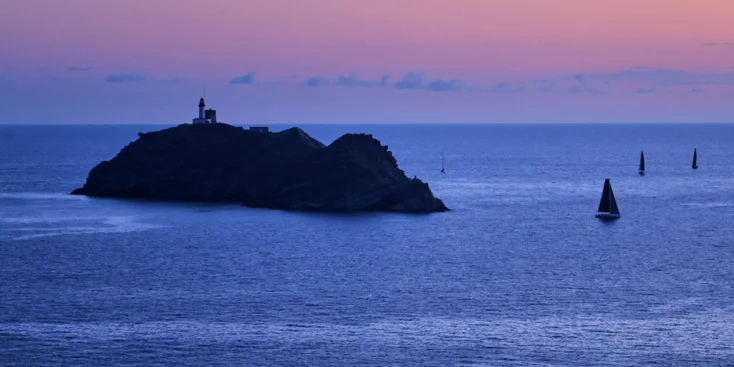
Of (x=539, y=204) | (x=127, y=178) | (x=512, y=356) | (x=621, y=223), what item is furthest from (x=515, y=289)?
(x=127, y=178)

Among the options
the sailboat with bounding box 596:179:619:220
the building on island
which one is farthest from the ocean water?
the building on island

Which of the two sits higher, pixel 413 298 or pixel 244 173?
pixel 244 173

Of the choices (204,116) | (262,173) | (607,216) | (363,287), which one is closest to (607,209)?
(607,216)

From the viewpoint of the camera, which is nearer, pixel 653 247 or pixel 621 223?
pixel 653 247

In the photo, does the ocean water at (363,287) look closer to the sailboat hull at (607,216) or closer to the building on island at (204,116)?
the sailboat hull at (607,216)

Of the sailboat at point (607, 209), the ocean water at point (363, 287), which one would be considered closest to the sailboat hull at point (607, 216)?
the sailboat at point (607, 209)

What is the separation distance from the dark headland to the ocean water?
428 cm

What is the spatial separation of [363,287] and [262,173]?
58.9 metres

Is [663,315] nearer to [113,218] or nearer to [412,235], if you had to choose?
[412,235]

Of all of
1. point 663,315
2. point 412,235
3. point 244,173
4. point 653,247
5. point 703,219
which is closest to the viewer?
point 663,315

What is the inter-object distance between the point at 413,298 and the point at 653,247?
32.6m

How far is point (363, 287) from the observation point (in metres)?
72.8

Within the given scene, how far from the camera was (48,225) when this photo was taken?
107 m

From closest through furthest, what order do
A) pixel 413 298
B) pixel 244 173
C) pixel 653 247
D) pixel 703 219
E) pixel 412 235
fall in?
pixel 413 298 → pixel 653 247 → pixel 412 235 → pixel 703 219 → pixel 244 173
